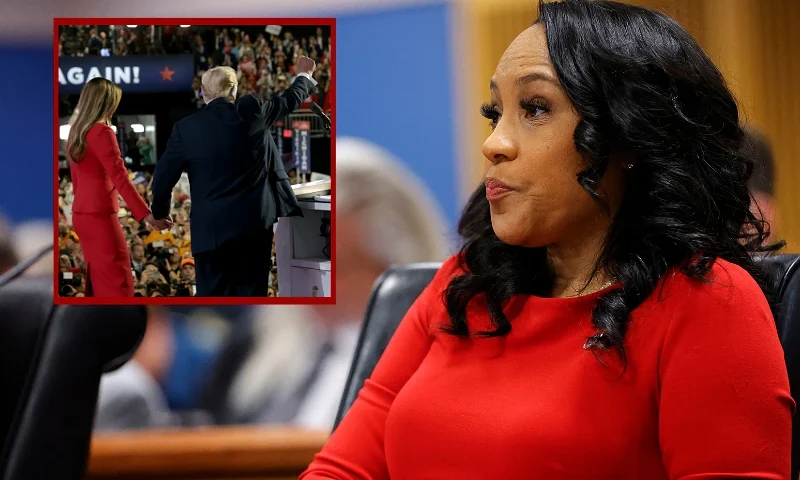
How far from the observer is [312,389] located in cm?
187

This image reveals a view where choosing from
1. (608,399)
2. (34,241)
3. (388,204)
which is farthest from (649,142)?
(34,241)

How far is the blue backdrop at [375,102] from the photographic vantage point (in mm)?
1834

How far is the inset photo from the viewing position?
5.81 ft

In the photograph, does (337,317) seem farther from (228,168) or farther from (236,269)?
(228,168)

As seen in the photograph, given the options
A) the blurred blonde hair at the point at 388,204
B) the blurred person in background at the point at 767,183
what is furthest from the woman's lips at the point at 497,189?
the blurred person in background at the point at 767,183

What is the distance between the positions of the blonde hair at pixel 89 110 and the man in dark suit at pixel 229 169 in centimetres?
15

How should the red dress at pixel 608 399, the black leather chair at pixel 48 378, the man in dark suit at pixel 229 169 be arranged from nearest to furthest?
the red dress at pixel 608 399, the black leather chair at pixel 48 378, the man in dark suit at pixel 229 169

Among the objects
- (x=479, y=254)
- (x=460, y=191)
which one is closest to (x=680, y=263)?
(x=479, y=254)

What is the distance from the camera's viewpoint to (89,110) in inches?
71.3

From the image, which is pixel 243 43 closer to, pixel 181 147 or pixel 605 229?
pixel 181 147

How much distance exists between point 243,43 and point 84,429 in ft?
2.80

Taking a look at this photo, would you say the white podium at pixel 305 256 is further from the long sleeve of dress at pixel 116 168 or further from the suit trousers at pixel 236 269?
the long sleeve of dress at pixel 116 168

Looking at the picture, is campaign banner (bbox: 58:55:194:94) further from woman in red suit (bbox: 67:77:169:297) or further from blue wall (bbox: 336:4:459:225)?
blue wall (bbox: 336:4:459:225)

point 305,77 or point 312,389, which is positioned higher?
point 305,77
